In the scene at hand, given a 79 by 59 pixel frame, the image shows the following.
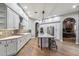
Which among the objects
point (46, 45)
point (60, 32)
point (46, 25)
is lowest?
point (46, 45)

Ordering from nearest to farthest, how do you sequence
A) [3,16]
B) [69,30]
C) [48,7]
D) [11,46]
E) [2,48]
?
[2,48] < [11,46] < [3,16] < [48,7] < [69,30]

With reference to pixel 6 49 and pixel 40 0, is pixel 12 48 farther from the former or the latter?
pixel 40 0

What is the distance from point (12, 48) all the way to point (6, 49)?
0.37 m

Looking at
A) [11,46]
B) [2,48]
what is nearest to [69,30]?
[11,46]

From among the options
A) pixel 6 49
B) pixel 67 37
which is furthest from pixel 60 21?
pixel 6 49

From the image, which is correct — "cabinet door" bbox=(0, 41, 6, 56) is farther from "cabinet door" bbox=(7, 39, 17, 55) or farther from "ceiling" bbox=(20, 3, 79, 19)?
"ceiling" bbox=(20, 3, 79, 19)

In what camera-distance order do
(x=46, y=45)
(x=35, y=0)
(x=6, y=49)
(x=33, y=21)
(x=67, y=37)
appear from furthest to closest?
(x=33, y=21), (x=67, y=37), (x=46, y=45), (x=6, y=49), (x=35, y=0)

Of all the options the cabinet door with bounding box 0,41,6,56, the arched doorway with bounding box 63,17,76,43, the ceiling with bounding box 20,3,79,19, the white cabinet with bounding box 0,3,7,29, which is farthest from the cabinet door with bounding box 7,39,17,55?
the arched doorway with bounding box 63,17,76,43

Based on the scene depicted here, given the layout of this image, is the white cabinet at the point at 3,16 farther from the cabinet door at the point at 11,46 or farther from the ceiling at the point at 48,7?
the ceiling at the point at 48,7

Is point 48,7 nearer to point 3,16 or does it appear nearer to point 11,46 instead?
point 3,16

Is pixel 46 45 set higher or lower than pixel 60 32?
lower

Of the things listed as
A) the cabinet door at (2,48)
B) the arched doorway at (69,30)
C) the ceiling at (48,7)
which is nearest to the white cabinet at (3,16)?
the cabinet door at (2,48)

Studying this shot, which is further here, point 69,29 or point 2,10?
point 69,29

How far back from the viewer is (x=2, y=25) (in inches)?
170
